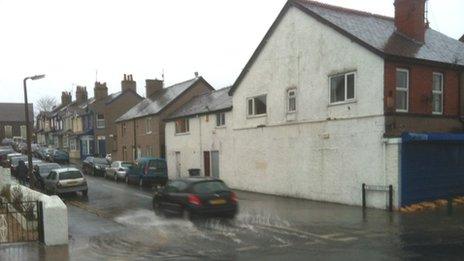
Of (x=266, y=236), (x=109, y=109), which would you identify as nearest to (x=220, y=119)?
(x=266, y=236)

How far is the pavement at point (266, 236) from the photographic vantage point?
39.0 ft

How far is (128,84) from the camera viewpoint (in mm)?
59938

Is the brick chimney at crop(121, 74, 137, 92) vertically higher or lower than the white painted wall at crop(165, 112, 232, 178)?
higher

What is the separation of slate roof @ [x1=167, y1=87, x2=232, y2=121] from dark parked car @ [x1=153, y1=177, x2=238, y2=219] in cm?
1259

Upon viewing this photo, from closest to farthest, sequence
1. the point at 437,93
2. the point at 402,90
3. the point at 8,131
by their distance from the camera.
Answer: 1. the point at 402,90
2. the point at 437,93
3. the point at 8,131

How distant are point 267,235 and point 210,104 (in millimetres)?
21392

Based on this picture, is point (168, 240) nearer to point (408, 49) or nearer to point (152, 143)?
point (408, 49)

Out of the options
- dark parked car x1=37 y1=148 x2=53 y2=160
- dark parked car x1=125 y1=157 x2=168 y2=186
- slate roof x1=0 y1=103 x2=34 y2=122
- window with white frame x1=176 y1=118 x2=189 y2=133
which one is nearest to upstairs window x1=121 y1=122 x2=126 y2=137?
dark parked car x1=37 y1=148 x2=53 y2=160

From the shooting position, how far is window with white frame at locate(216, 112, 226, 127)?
31.4m

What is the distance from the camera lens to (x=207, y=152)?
110 feet

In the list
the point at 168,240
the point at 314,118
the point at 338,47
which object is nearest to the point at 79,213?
the point at 168,240

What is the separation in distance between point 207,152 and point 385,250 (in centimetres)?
2229

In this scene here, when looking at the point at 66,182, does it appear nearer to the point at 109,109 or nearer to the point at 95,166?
the point at 95,166

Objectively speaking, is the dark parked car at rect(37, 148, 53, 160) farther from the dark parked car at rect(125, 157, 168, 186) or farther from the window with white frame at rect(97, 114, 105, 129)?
the dark parked car at rect(125, 157, 168, 186)
